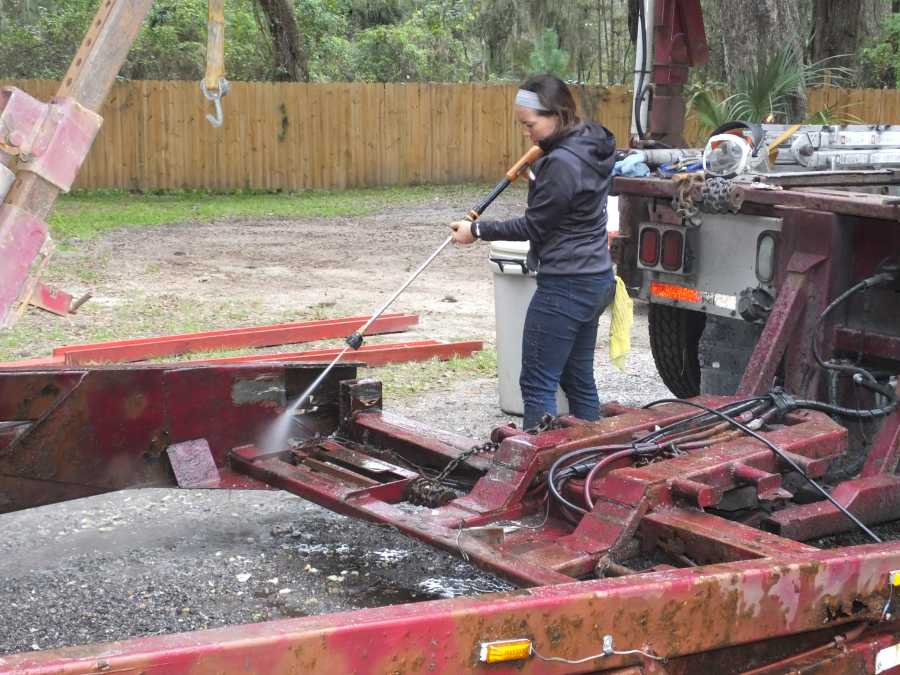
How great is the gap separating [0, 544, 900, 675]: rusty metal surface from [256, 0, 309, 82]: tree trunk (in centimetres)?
2411

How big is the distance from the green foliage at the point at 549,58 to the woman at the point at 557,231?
73.7 ft

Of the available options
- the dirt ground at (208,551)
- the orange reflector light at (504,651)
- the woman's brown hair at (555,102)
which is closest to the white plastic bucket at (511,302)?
the dirt ground at (208,551)

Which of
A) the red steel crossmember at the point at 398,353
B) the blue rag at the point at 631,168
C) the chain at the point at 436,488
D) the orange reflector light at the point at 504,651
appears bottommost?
the red steel crossmember at the point at 398,353

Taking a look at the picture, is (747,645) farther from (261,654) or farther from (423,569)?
(423,569)

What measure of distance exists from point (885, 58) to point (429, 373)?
24892 millimetres

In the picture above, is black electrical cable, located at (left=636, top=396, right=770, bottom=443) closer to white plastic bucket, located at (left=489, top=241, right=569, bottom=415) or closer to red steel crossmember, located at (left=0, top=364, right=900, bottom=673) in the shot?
red steel crossmember, located at (left=0, top=364, right=900, bottom=673)

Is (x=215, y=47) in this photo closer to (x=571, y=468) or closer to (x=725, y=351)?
(x=571, y=468)

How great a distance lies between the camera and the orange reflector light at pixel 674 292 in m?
5.15

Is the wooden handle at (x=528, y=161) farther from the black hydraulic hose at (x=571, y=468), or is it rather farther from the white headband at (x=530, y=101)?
the black hydraulic hose at (x=571, y=468)

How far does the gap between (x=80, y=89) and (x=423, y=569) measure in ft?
8.46

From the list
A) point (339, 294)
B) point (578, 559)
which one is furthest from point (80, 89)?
point (339, 294)

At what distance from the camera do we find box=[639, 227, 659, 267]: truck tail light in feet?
17.4

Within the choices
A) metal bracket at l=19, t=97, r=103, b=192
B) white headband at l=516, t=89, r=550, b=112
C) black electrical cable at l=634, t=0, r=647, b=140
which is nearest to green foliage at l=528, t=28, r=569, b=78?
black electrical cable at l=634, t=0, r=647, b=140

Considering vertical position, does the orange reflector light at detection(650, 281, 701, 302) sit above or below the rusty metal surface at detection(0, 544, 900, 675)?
above
